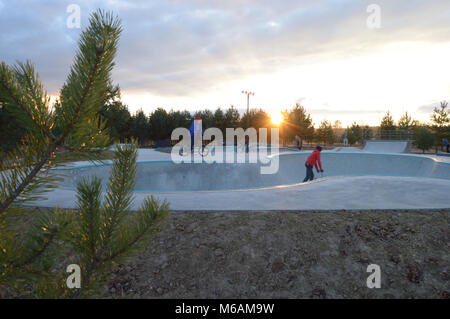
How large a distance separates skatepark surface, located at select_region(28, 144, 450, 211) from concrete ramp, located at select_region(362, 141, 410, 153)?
1554 centimetres

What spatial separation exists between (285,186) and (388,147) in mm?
29467

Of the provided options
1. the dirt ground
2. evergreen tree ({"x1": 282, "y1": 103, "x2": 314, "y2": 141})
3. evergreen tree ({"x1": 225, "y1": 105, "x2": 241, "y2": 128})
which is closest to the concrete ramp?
evergreen tree ({"x1": 282, "y1": 103, "x2": 314, "y2": 141})

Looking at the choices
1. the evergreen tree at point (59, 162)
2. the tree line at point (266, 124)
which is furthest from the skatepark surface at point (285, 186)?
the tree line at point (266, 124)

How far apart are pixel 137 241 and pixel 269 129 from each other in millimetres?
44886

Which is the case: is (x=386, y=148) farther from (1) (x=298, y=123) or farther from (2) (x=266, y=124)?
(2) (x=266, y=124)

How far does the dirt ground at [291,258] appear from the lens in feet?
11.8

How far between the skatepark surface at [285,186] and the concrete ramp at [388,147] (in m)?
15.5

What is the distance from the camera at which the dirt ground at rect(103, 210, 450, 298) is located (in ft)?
11.8

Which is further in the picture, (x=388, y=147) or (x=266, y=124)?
(x=266, y=124)

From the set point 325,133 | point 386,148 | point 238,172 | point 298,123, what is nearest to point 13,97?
point 238,172

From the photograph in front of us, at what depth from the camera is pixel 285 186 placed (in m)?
8.58

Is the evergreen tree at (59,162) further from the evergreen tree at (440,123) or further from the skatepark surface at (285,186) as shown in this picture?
the evergreen tree at (440,123)
